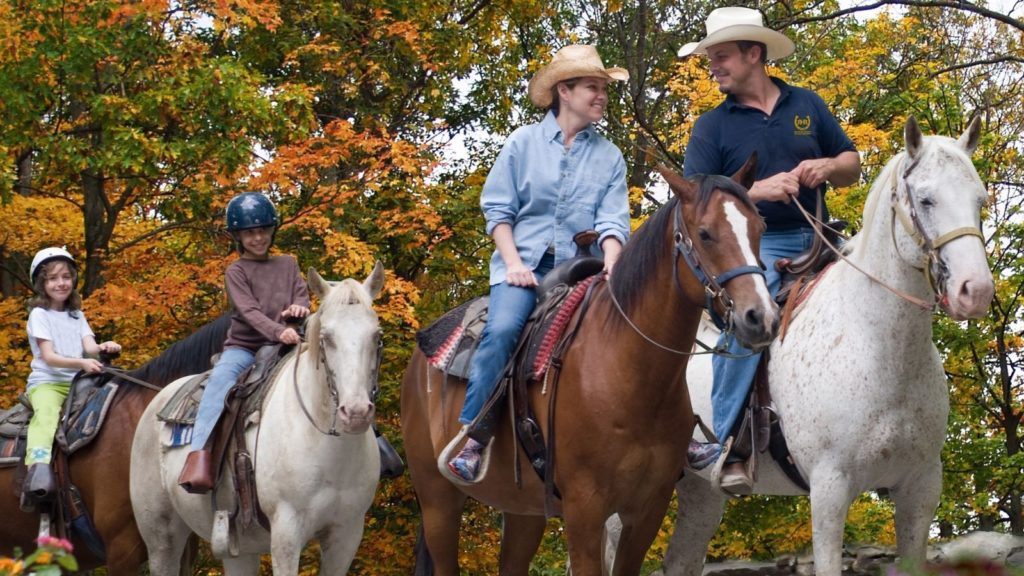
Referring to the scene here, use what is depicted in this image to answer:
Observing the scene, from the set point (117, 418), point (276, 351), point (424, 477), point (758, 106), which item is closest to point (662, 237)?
point (758, 106)

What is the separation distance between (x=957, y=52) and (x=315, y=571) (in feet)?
32.4

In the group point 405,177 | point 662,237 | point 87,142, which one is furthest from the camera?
point 405,177

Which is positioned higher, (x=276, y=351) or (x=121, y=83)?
(x=121, y=83)

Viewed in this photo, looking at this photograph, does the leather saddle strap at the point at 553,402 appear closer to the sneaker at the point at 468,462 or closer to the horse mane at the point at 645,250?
the horse mane at the point at 645,250

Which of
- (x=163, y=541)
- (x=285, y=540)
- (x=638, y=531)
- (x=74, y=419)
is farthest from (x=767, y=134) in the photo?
(x=74, y=419)

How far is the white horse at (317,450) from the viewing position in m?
6.50

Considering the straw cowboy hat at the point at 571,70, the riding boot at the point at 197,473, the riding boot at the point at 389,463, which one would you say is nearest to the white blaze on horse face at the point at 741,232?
the straw cowboy hat at the point at 571,70

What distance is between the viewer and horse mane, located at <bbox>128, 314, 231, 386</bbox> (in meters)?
8.52

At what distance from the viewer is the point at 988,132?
13930 mm

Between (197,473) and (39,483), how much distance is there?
5.90ft

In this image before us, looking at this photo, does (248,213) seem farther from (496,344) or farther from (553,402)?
(553,402)

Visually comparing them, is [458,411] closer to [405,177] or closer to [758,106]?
[758,106]

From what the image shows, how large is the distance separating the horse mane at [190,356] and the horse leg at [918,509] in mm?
4533

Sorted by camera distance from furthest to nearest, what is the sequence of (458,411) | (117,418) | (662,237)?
(117,418)
(458,411)
(662,237)
